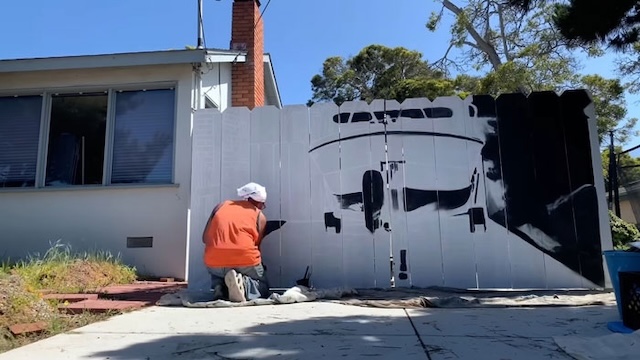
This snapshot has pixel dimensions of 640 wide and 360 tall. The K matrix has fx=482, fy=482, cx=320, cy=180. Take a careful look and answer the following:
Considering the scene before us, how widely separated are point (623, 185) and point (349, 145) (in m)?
7.40

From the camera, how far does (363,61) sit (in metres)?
32.5

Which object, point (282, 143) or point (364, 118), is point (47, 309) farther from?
point (364, 118)

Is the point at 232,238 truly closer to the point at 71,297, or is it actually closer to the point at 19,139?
the point at 71,297

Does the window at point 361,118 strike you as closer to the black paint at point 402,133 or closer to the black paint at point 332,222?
the black paint at point 402,133

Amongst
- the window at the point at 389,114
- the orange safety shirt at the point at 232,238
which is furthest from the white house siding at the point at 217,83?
the window at the point at 389,114

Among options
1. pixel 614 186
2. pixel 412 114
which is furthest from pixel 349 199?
pixel 614 186

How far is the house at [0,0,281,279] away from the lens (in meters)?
7.01

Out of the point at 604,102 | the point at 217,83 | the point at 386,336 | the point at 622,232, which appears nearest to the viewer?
the point at 386,336

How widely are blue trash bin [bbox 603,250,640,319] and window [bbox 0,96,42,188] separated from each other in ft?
24.9

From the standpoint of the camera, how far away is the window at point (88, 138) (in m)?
7.31

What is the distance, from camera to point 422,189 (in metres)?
5.86

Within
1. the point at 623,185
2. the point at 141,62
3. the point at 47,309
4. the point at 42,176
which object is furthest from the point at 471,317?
the point at 623,185

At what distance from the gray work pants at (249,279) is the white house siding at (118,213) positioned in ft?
6.18

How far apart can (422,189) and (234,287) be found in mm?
2511
